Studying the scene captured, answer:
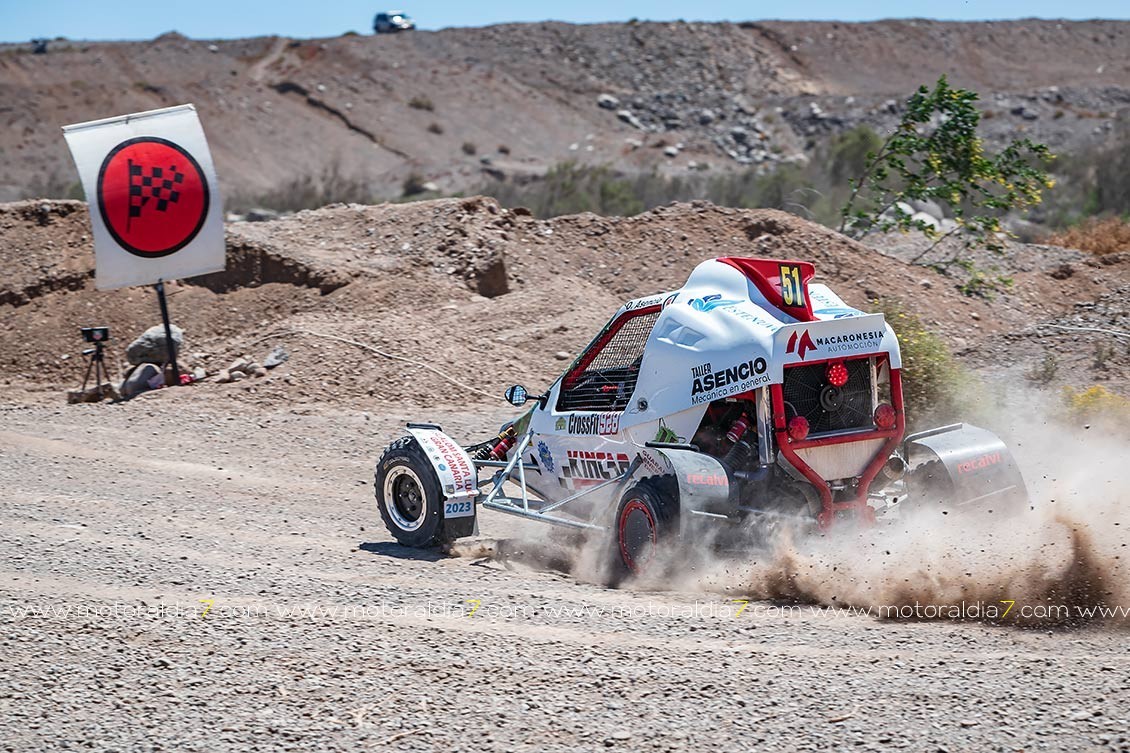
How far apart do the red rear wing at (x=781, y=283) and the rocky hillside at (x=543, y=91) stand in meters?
43.3

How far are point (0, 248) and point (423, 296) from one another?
24.3 ft

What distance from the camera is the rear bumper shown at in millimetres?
6996

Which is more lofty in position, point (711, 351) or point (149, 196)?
point (149, 196)

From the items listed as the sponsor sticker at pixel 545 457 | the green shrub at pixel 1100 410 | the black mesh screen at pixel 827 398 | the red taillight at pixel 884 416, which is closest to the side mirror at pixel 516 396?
the sponsor sticker at pixel 545 457

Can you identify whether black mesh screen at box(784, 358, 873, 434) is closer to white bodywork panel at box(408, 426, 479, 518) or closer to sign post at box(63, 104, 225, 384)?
white bodywork panel at box(408, 426, 479, 518)

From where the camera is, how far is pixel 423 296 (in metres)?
18.4

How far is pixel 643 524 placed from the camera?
702cm

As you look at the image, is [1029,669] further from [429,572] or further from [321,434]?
[321,434]

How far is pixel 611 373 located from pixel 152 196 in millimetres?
9162

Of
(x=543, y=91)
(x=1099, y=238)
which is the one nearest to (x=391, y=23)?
(x=543, y=91)

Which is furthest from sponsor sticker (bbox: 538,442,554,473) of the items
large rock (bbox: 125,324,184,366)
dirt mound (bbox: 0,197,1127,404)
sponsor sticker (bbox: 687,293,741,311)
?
large rock (bbox: 125,324,184,366)

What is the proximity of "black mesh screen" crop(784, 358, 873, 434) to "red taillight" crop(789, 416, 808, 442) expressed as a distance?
0.20 meters

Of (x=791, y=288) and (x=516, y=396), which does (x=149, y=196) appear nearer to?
(x=516, y=396)

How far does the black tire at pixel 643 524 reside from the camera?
684cm
